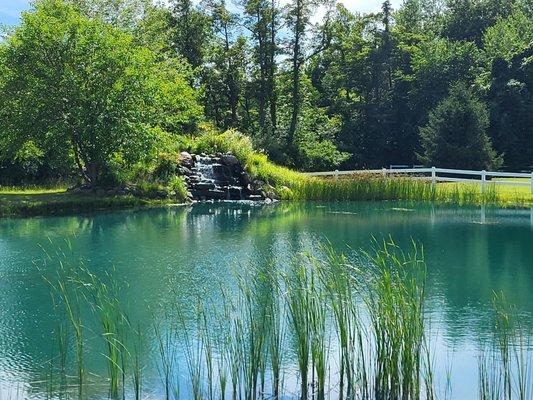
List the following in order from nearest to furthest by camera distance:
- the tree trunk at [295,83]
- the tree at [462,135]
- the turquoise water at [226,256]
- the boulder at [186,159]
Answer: the turquoise water at [226,256] < the boulder at [186,159] < the tree at [462,135] < the tree trunk at [295,83]

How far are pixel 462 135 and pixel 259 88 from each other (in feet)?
45.3

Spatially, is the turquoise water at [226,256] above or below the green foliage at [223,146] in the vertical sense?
below

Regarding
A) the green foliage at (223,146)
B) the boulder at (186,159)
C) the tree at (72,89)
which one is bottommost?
the boulder at (186,159)

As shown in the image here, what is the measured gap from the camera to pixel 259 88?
130 ft

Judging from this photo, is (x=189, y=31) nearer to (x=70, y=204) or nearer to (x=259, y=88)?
(x=259, y=88)

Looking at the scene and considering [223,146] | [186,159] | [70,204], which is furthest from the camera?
[223,146]

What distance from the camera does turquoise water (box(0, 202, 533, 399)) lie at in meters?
7.38

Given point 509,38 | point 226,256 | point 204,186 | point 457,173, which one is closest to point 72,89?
point 204,186

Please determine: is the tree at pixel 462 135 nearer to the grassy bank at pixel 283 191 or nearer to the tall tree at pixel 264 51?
the grassy bank at pixel 283 191

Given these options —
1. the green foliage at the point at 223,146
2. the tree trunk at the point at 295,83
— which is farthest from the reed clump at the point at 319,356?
the tree trunk at the point at 295,83

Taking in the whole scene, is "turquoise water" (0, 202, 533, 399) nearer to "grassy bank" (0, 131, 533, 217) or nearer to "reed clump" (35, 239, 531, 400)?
"reed clump" (35, 239, 531, 400)

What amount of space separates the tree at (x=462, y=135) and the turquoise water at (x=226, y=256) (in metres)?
7.23

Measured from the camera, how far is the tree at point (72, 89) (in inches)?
870

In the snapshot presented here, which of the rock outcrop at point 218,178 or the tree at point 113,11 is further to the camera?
the tree at point 113,11
